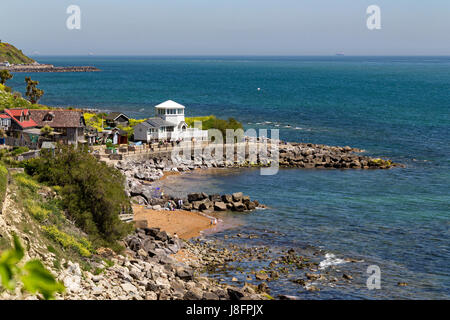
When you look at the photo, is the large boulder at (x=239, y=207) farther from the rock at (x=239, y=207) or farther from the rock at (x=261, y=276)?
the rock at (x=261, y=276)

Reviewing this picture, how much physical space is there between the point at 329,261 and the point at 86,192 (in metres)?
18.3

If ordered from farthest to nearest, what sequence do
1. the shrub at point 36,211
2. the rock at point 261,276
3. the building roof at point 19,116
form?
1. the building roof at point 19,116
2. the rock at point 261,276
3. the shrub at point 36,211

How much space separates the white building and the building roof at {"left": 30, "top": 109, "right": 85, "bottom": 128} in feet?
42.5

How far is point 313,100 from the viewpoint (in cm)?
16125

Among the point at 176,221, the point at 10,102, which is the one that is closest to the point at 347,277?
the point at 176,221

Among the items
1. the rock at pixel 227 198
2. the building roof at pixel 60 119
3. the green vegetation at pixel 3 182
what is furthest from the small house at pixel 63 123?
the green vegetation at pixel 3 182

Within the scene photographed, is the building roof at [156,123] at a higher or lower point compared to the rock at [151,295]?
higher

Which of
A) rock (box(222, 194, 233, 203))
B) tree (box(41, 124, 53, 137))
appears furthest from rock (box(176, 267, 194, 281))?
tree (box(41, 124, 53, 137))

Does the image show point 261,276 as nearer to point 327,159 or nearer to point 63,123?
point 63,123

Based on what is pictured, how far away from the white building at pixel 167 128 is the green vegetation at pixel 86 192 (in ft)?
131

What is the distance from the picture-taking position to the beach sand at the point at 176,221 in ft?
146

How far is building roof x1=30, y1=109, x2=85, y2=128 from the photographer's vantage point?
63000mm
